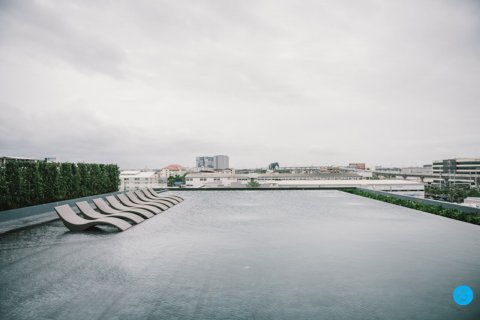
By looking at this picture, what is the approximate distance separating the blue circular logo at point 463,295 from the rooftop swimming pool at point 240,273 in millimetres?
75

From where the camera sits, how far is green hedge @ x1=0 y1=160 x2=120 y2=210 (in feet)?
35.0

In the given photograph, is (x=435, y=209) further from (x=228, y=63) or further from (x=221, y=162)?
(x=221, y=162)

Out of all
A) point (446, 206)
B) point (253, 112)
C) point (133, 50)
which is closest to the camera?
point (446, 206)

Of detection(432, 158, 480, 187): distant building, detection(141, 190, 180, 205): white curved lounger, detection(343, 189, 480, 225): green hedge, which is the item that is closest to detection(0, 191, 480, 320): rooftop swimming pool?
detection(343, 189, 480, 225): green hedge

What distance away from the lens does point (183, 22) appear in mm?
16688

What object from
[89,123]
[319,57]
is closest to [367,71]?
[319,57]

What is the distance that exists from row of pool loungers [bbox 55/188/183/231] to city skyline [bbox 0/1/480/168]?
5055 mm

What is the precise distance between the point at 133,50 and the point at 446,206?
760 inches

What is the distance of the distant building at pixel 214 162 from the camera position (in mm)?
154637

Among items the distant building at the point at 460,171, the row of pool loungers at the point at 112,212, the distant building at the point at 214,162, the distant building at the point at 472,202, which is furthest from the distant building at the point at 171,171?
the distant building at the point at 472,202

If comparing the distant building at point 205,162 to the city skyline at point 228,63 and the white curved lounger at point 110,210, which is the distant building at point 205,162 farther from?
the white curved lounger at point 110,210

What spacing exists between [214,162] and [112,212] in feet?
501

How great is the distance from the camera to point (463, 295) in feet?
11.6

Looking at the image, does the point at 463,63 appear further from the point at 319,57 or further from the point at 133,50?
the point at 133,50
